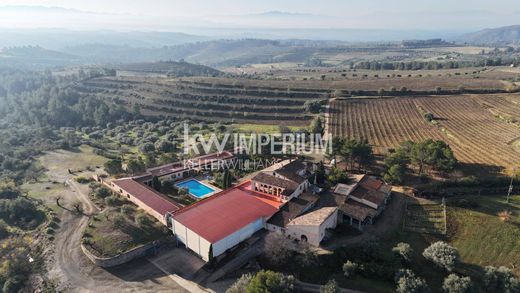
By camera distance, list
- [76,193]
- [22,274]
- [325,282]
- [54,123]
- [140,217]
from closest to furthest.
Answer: [325,282]
[22,274]
[140,217]
[76,193]
[54,123]

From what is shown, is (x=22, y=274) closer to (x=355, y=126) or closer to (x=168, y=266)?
(x=168, y=266)

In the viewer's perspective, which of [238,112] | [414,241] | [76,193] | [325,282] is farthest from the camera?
[238,112]

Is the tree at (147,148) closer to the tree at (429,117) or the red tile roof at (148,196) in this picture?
the red tile roof at (148,196)

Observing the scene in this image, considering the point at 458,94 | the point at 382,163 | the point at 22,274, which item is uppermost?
the point at 458,94

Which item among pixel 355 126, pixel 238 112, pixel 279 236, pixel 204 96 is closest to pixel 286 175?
pixel 279 236

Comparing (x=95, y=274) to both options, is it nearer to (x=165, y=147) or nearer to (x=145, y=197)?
(x=145, y=197)
